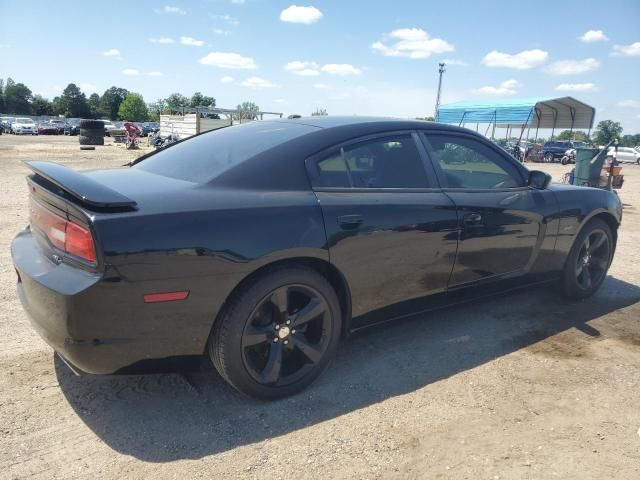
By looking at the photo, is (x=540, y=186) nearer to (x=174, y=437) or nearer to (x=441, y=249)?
(x=441, y=249)

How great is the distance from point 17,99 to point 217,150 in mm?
107845

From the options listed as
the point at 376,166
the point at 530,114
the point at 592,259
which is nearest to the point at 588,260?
the point at 592,259

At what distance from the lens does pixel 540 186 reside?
3715mm

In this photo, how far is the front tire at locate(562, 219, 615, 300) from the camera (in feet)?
13.5

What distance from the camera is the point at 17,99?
3558 inches

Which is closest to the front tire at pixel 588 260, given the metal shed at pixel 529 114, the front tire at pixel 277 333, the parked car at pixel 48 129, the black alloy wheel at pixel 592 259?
the black alloy wheel at pixel 592 259

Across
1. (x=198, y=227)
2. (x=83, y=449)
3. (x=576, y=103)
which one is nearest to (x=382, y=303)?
(x=198, y=227)

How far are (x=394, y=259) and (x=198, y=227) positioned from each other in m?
1.22

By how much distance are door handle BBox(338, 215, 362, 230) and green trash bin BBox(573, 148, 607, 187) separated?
31.0ft

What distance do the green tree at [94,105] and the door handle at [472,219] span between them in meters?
112

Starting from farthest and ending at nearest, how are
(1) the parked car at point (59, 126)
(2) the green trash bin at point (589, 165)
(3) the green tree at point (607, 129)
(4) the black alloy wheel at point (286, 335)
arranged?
(3) the green tree at point (607, 129), (1) the parked car at point (59, 126), (2) the green trash bin at point (589, 165), (4) the black alloy wheel at point (286, 335)

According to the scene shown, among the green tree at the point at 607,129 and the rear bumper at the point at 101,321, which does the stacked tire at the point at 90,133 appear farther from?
the green tree at the point at 607,129

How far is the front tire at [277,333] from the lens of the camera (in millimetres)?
2346

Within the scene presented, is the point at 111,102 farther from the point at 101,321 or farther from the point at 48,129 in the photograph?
the point at 101,321
